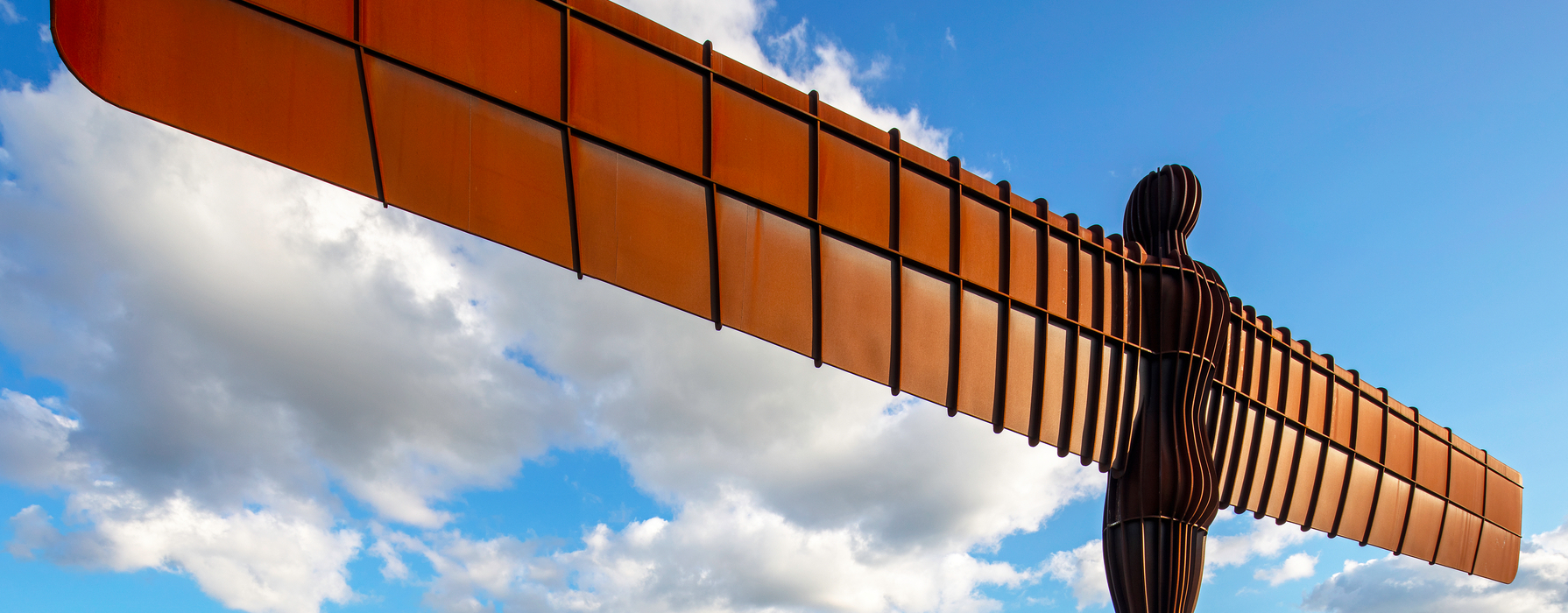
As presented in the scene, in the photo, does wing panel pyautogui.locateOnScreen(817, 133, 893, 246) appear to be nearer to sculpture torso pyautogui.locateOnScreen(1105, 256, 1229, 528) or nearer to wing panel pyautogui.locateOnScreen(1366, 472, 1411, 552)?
sculpture torso pyautogui.locateOnScreen(1105, 256, 1229, 528)

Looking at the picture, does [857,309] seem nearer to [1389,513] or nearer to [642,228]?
[642,228]

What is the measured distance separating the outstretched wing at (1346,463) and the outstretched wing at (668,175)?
2603mm

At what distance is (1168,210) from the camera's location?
13367 millimetres

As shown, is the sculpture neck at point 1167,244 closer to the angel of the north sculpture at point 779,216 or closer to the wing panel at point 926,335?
the angel of the north sculpture at point 779,216

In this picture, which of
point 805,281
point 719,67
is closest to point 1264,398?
point 805,281

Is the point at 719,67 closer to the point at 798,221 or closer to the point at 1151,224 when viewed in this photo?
the point at 798,221

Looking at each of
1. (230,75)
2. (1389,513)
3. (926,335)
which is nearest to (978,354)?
(926,335)

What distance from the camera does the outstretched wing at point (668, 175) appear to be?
772 cm

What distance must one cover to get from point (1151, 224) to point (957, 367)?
399 centimetres

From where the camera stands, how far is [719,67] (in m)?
10.0

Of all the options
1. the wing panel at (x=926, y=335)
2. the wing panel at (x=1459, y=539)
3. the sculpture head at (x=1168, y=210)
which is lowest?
the wing panel at (x=926, y=335)

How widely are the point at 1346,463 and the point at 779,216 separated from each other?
11438mm

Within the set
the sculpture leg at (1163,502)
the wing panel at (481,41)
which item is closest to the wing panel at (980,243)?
the sculpture leg at (1163,502)

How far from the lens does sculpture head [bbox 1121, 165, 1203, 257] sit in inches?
523
